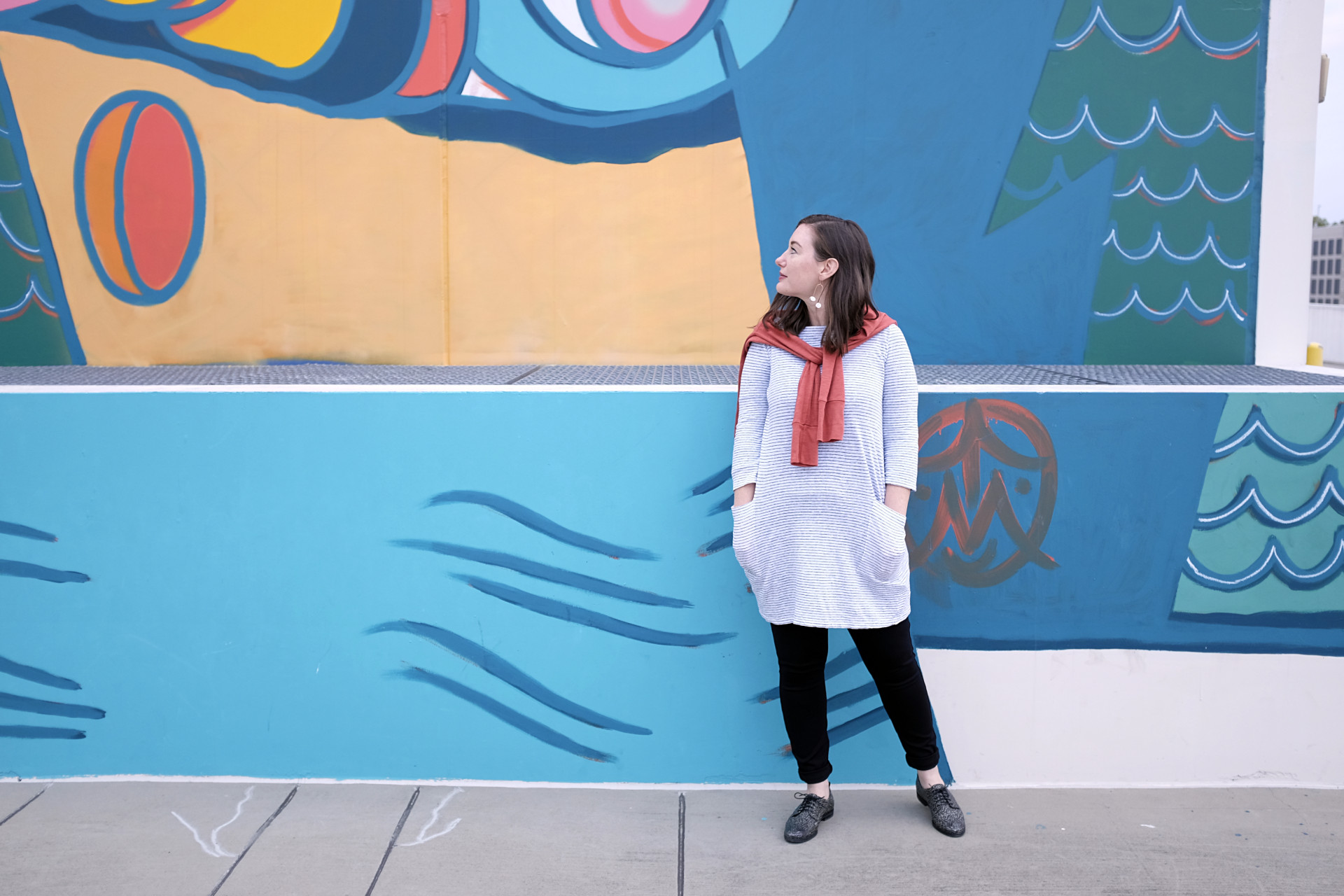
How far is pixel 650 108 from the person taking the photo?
3.65 m

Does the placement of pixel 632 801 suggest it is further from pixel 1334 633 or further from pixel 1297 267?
pixel 1297 267

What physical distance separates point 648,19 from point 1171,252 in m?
2.18

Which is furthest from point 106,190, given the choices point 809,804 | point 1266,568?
point 1266,568

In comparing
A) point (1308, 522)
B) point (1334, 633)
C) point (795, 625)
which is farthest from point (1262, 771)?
point (795, 625)

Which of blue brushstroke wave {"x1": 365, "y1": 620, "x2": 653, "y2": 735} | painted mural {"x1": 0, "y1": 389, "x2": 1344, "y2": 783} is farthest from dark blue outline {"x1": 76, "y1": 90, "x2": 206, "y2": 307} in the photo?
blue brushstroke wave {"x1": 365, "y1": 620, "x2": 653, "y2": 735}

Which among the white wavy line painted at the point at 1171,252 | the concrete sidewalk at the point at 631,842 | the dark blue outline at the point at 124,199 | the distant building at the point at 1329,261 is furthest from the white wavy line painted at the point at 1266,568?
the distant building at the point at 1329,261

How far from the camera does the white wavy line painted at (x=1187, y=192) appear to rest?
3.64m

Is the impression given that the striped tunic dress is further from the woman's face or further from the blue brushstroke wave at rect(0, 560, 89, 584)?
the blue brushstroke wave at rect(0, 560, 89, 584)

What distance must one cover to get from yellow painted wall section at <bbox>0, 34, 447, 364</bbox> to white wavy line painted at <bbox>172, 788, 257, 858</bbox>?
67.8 inches

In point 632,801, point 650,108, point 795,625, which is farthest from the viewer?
point 650,108

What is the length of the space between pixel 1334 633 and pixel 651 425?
2.22 m

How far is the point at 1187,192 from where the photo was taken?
144 inches

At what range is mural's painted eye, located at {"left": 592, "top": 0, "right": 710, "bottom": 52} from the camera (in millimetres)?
3588

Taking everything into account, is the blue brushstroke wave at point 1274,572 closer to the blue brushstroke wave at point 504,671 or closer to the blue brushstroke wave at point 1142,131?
the blue brushstroke wave at point 1142,131
